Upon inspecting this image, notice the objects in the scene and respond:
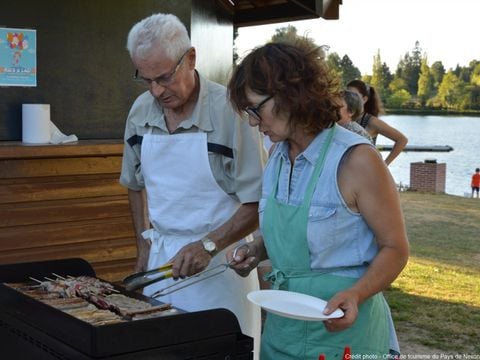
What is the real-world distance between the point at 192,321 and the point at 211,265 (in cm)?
72

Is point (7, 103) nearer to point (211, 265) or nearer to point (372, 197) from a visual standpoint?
point (211, 265)

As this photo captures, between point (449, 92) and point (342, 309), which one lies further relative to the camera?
point (449, 92)

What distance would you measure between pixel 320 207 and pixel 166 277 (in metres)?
0.61

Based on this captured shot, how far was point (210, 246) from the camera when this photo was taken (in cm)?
225

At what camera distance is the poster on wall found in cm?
455

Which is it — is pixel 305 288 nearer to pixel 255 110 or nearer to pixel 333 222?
pixel 333 222

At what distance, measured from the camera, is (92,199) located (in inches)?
186

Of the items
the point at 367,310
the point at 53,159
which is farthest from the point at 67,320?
the point at 53,159

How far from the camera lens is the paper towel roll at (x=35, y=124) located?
176 inches

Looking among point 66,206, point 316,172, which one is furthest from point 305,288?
point 66,206

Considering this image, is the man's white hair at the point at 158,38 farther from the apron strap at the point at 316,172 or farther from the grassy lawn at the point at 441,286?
the grassy lawn at the point at 441,286

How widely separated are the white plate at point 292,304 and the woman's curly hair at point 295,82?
1.40ft

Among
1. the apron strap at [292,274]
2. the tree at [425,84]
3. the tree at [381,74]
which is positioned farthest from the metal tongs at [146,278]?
the tree at [425,84]

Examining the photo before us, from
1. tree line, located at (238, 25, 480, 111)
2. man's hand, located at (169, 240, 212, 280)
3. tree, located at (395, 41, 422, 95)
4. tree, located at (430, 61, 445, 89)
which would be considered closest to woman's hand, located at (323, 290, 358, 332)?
man's hand, located at (169, 240, 212, 280)
